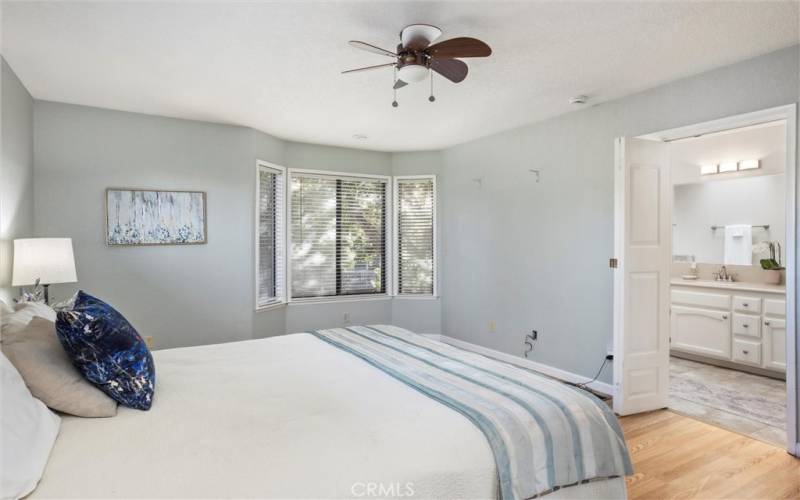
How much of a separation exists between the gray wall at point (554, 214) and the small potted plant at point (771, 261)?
2.15 metres

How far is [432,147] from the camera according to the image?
554 centimetres

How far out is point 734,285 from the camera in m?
4.46

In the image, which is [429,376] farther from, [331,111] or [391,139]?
[391,139]

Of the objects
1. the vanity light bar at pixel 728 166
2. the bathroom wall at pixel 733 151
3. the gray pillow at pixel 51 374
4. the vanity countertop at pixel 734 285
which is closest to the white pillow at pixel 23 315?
the gray pillow at pixel 51 374

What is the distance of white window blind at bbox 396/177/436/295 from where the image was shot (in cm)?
576

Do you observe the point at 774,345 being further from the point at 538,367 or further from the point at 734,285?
the point at 538,367

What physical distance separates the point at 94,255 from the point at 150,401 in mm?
2814

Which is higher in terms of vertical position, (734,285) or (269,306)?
(734,285)

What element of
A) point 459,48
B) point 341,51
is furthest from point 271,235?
point 459,48

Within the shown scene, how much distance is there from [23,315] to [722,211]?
20.3 feet

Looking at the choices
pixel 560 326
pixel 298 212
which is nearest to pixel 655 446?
pixel 560 326

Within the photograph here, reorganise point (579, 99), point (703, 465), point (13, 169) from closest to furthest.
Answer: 1. point (703, 465)
2. point (13, 169)
3. point (579, 99)

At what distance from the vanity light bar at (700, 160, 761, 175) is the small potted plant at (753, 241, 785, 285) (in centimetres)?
82
